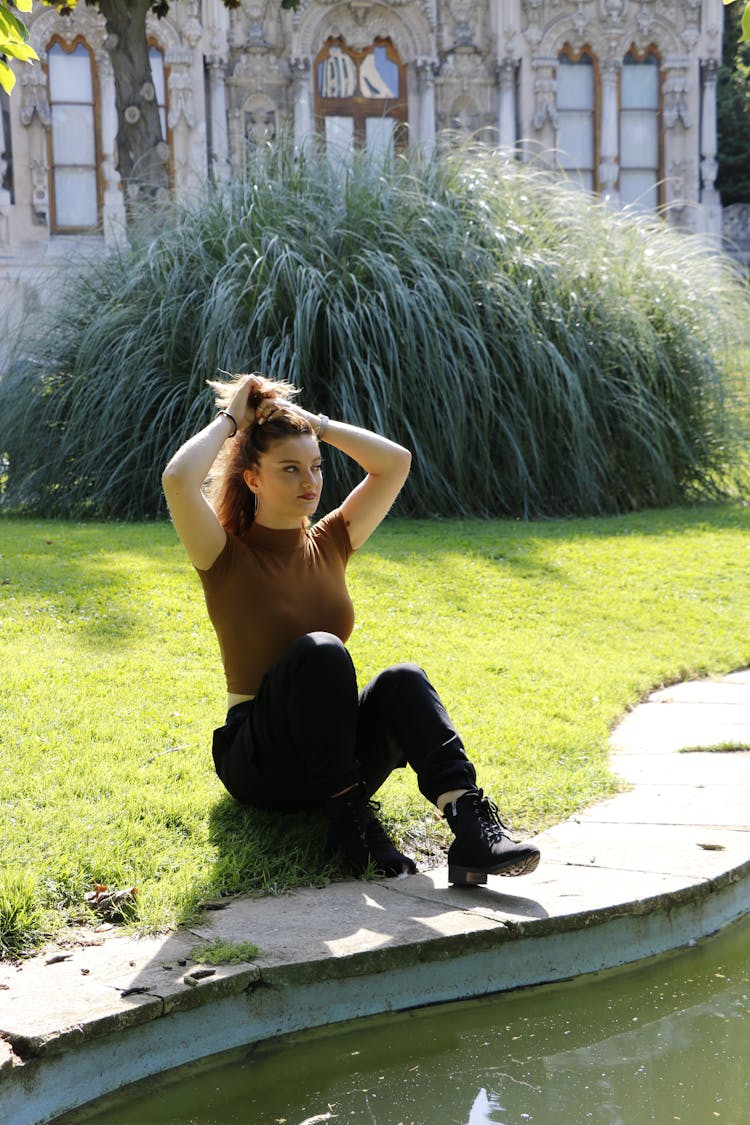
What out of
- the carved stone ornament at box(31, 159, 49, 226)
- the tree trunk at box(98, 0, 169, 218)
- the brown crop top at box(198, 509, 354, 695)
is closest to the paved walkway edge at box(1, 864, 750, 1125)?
the brown crop top at box(198, 509, 354, 695)

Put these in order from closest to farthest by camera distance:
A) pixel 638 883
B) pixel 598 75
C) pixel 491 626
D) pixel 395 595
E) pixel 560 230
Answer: pixel 638 883, pixel 491 626, pixel 395 595, pixel 560 230, pixel 598 75

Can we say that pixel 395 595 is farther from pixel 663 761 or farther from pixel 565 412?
pixel 565 412

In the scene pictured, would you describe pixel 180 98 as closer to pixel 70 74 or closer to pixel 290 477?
pixel 70 74

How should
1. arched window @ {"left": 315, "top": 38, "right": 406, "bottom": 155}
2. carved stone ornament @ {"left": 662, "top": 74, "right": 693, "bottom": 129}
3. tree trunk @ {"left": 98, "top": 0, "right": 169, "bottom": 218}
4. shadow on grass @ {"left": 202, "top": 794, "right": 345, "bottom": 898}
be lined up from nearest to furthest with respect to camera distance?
shadow on grass @ {"left": 202, "top": 794, "right": 345, "bottom": 898}
tree trunk @ {"left": 98, "top": 0, "right": 169, "bottom": 218}
arched window @ {"left": 315, "top": 38, "right": 406, "bottom": 155}
carved stone ornament @ {"left": 662, "top": 74, "right": 693, "bottom": 129}

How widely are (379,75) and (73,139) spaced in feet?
18.9

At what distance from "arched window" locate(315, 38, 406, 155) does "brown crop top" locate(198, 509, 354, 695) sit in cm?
2154

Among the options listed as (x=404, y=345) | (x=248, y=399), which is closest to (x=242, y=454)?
(x=248, y=399)

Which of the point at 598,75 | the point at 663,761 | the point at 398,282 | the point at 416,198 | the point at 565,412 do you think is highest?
the point at 598,75

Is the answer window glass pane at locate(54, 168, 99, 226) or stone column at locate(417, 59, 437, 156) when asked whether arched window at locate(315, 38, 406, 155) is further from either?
window glass pane at locate(54, 168, 99, 226)

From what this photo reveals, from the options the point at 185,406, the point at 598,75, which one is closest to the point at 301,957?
the point at 185,406

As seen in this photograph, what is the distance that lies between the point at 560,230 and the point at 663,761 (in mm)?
6721

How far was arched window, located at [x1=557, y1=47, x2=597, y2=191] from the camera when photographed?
78.5ft

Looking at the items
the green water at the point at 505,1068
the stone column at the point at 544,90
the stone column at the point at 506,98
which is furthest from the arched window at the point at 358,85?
the green water at the point at 505,1068

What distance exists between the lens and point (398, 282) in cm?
894
